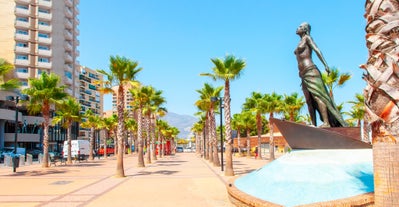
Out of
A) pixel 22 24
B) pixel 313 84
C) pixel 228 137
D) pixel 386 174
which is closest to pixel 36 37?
pixel 22 24

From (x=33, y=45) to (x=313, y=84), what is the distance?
68248 millimetres

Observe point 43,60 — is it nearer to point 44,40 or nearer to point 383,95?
point 44,40

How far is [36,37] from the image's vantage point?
6944 centimetres

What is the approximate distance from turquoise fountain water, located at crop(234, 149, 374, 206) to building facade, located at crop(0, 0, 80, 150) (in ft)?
190

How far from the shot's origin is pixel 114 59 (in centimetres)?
2278

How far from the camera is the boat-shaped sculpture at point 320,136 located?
9828 millimetres

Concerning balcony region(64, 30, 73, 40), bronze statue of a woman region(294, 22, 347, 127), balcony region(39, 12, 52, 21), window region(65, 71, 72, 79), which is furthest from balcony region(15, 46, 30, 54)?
bronze statue of a woman region(294, 22, 347, 127)

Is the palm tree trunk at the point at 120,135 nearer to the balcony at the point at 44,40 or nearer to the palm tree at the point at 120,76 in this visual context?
the palm tree at the point at 120,76

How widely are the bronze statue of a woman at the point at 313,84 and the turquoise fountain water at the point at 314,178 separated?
4.91ft

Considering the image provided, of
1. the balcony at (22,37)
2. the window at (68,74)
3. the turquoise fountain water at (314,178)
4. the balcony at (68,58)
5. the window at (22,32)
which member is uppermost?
the window at (22,32)

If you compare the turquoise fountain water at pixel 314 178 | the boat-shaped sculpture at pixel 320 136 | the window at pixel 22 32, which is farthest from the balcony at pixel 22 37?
the boat-shaped sculpture at pixel 320 136

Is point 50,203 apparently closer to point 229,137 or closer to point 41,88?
point 229,137

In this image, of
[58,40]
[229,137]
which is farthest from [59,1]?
[229,137]

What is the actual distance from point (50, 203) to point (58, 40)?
222ft
